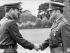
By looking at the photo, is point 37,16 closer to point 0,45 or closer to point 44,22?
point 44,22

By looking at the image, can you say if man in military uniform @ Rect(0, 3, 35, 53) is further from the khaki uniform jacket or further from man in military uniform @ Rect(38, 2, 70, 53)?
man in military uniform @ Rect(38, 2, 70, 53)

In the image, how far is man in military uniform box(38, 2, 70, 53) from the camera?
619cm

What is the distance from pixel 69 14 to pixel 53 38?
1116cm

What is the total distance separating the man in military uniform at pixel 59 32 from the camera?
6.19 m

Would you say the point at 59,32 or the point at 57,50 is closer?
the point at 59,32

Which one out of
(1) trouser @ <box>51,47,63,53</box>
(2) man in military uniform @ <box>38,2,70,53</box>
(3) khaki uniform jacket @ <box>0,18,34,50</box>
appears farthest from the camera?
(1) trouser @ <box>51,47,63,53</box>

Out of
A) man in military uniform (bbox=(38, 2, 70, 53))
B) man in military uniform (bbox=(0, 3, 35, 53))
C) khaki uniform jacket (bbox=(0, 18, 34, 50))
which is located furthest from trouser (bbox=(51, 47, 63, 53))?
khaki uniform jacket (bbox=(0, 18, 34, 50))

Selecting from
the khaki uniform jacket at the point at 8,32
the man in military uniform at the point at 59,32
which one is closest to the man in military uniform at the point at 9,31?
the khaki uniform jacket at the point at 8,32

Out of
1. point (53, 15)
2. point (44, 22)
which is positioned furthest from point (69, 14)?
point (53, 15)

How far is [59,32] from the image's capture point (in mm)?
6363

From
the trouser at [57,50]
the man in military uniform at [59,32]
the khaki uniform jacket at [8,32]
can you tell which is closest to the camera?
the man in military uniform at [59,32]

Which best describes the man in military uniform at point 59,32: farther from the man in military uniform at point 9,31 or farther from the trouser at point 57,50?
the man in military uniform at point 9,31

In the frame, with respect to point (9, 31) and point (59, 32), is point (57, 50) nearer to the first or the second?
point (59, 32)

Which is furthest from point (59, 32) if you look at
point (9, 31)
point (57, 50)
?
point (9, 31)
